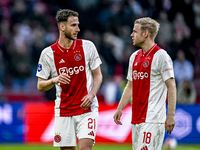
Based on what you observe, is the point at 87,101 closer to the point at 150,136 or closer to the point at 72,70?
the point at 72,70

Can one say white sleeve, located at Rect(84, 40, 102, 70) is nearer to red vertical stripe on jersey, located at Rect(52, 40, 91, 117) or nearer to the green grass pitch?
red vertical stripe on jersey, located at Rect(52, 40, 91, 117)

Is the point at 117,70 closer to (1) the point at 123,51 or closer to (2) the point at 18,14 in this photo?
(1) the point at 123,51

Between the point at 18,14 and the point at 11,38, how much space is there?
3.09 ft

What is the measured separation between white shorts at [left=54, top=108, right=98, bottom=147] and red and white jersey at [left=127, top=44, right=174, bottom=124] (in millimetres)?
648

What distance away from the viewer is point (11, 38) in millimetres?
14109

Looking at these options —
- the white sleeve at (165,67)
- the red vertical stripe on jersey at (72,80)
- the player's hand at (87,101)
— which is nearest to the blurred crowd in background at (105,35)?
the red vertical stripe on jersey at (72,80)

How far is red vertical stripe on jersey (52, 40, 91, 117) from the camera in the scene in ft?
18.8

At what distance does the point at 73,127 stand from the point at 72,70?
82 cm

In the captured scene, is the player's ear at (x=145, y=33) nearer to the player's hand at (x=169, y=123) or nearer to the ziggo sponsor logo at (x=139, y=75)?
the ziggo sponsor logo at (x=139, y=75)

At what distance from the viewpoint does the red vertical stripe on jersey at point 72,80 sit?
573 cm

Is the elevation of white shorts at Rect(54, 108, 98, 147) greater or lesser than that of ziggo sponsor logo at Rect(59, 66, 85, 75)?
lesser

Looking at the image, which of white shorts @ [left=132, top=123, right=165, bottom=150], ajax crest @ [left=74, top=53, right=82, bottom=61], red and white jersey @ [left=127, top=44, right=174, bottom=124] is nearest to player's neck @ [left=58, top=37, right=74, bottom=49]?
ajax crest @ [left=74, top=53, right=82, bottom=61]

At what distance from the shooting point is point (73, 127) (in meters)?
5.69

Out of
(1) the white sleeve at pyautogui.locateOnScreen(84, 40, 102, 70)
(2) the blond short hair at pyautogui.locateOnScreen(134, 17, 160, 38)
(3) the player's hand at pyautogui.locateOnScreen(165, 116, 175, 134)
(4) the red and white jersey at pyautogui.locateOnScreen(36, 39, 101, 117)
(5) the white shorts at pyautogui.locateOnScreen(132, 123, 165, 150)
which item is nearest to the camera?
(3) the player's hand at pyautogui.locateOnScreen(165, 116, 175, 134)
